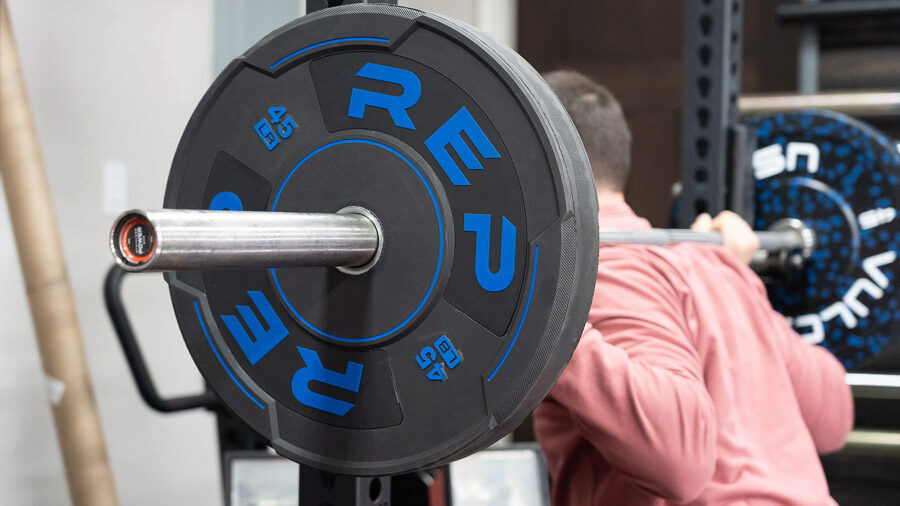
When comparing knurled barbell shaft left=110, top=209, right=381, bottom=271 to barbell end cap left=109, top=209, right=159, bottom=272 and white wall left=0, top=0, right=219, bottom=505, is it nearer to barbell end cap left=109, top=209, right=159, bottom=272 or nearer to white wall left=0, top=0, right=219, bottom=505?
barbell end cap left=109, top=209, right=159, bottom=272

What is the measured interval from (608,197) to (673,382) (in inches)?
14.3

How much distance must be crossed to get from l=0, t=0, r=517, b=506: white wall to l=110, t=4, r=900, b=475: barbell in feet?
5.14

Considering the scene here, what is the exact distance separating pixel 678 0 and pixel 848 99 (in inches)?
50.7

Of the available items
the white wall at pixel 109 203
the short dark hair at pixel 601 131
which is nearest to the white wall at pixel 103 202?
the white wall at pixel 109 203

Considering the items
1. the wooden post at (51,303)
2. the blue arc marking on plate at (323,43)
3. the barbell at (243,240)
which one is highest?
the blue arc marking on plate at (323,43)

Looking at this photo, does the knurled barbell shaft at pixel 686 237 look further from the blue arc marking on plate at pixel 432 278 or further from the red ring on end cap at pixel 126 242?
the red ring on end cap at pixel 126 242

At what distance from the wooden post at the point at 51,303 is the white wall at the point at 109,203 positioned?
0.79 ft

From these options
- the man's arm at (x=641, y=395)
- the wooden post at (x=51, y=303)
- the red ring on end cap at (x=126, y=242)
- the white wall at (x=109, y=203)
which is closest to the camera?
the red ring on end cap at (x=126, y=242)

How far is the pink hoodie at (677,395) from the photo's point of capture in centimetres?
94

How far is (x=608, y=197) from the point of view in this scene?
4.12 ft

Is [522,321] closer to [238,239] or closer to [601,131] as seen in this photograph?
[238,239]

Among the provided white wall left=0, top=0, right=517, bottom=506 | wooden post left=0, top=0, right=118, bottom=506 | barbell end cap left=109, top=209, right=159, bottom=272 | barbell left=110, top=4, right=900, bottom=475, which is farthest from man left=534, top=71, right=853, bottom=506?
white wall left=0, top=0, right=517, bottom=506

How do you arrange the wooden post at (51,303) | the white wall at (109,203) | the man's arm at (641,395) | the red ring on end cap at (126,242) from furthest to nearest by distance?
the white wall at (109,203)
the wooden post at (51,303)
the man's arm at (641,395)
the red ring on end cap at (126,242)

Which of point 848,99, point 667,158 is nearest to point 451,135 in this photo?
point 848,99
